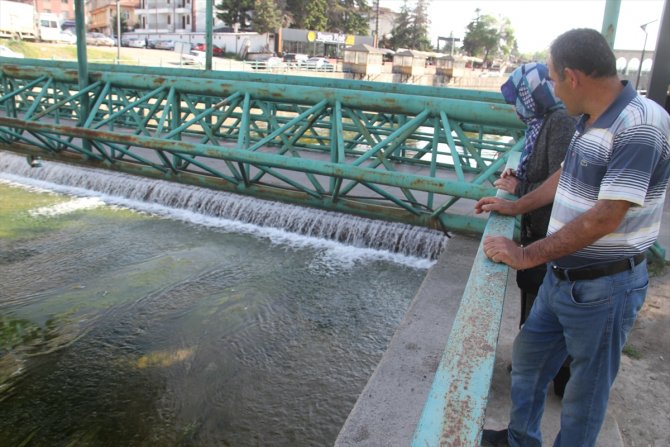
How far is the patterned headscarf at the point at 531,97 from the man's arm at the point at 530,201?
0.34m

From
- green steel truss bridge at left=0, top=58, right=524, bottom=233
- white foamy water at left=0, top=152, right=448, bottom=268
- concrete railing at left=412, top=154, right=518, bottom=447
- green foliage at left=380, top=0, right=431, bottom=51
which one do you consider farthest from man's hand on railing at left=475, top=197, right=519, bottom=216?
green foliage at left=380, top=0, right=431, bottom=51

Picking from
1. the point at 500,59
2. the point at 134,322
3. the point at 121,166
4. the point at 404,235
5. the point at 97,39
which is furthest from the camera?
the point at 500,59

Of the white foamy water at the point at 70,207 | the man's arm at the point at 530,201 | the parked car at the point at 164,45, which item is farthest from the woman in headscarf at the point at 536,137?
the parked car at the point at 164,45

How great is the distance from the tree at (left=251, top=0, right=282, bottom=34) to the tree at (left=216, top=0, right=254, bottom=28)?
3.94 meters

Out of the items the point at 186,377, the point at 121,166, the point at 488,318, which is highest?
the point at 488,318

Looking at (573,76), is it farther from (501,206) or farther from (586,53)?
(501,206)

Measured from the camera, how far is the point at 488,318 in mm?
1666

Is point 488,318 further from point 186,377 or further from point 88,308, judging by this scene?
point 88,308

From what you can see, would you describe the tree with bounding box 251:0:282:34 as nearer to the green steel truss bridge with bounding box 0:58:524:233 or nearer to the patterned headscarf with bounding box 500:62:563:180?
the green steel truss bridge with bounding box 0:58:524:233

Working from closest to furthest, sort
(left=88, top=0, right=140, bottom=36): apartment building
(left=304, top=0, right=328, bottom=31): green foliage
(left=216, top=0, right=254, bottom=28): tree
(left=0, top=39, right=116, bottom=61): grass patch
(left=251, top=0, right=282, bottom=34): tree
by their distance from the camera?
(left=0, top=39, right=116, bottom=61): grass patch → (left=251, top=0, right=282, bottom=34): tree → (left=216, top=0, right=254, bottom=28): tree → (left=304, top=0, right=328, bottom=31): green foliage → (left=88, top=0, right=140, bottom=36): apartment building

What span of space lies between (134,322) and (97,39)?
5138 centimetres

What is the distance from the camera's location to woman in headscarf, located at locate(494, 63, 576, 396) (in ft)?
8.79

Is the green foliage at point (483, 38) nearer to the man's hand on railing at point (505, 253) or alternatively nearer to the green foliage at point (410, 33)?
the green foliage at point (410, 33)

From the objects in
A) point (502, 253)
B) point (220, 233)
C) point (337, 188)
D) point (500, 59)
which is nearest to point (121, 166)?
point (220, 233)
